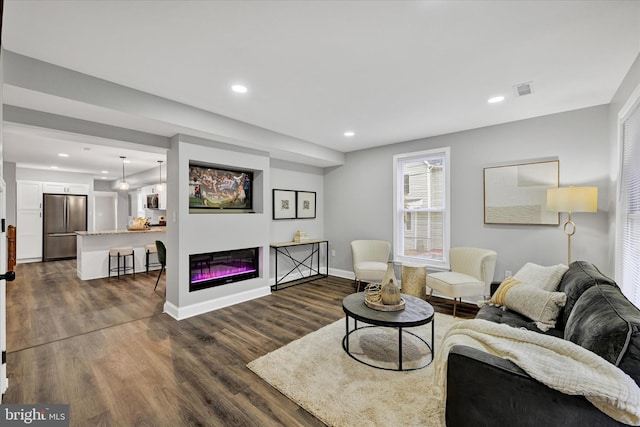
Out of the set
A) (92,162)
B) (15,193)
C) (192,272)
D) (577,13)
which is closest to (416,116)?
(577,13)

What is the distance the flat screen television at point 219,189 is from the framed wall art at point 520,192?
3.67 metres

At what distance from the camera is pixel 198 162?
3.83 meters

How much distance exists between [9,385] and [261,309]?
7.53ft

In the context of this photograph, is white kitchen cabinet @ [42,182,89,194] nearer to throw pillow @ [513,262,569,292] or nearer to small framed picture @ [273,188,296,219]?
small framed picture @ [273,188,296,219]

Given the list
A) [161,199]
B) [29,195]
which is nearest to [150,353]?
[161,199]

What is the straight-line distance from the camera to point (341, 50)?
213 cm

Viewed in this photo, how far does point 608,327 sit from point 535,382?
472 millimetres

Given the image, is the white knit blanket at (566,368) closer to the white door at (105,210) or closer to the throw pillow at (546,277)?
the throw pillow at (546,277)

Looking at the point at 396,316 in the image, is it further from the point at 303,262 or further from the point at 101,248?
the point at 101,248

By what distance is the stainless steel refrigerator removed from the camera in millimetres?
7406

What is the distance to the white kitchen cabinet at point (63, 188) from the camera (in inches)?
293

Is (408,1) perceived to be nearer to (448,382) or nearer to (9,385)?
(448,382)

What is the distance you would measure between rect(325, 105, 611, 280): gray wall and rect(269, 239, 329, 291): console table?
0.93m

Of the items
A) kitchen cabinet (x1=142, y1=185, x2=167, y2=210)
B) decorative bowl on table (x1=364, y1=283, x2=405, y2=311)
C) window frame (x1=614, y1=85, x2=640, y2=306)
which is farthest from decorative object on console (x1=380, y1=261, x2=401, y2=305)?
kitchen cabinet (x1=142, y1=185, x2=167, y2=210)
